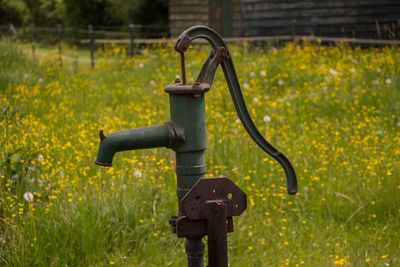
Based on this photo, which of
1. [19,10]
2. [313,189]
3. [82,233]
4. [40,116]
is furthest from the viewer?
[19,10]

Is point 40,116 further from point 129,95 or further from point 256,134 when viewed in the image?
point 256,134

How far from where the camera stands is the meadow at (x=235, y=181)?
3.04 m

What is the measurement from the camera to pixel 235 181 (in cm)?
407

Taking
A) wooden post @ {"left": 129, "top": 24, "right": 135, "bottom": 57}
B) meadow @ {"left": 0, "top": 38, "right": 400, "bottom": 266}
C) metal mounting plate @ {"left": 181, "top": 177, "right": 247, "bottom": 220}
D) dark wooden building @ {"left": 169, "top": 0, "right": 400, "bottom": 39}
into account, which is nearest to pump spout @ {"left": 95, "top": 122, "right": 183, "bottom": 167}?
metal mounting plate @ {"left": 181, "top": 177, "right": 247, "bottom": 220}

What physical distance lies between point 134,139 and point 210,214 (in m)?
0.40

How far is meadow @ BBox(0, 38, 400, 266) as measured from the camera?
304 cm

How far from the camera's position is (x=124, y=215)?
3.23 m

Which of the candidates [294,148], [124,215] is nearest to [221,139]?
[294,148]

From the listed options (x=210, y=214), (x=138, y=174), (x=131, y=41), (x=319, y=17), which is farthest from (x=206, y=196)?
(x=319, y=17)

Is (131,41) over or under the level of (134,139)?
over

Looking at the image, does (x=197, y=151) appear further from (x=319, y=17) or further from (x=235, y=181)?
(x=319, y=17)

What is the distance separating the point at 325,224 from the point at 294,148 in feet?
3.76


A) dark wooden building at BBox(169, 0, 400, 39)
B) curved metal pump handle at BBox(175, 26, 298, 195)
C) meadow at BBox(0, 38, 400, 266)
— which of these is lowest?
meadow at BBox(0, 38, 400, 266)

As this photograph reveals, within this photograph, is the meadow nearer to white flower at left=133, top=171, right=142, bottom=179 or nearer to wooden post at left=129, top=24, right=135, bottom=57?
white flower at left=133, top=171, right=142, bottom=179
